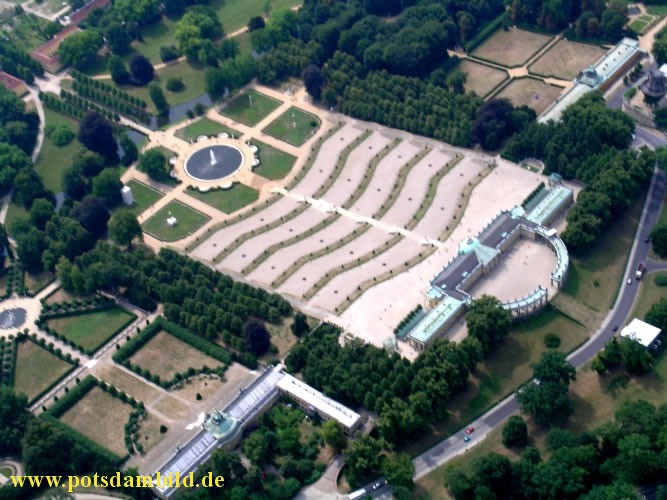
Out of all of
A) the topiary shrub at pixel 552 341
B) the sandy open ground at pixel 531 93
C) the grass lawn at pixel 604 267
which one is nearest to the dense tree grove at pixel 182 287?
the topiary shrub at pixel 552 341

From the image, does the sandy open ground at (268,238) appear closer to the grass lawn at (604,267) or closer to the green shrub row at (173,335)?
the green shrub row at (173,335)

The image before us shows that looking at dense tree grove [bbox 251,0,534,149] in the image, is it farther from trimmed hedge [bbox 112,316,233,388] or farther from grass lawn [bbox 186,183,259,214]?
trimmed hedge [bbox 112,316,233,388]

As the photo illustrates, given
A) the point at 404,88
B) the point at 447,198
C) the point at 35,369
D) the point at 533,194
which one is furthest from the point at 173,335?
the point at 404,88

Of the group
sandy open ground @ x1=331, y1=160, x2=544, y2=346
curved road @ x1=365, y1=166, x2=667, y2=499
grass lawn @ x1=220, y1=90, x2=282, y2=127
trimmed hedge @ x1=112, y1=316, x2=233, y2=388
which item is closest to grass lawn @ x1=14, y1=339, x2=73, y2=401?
trimmed hedge @ x1=112, y1=316, x2=233, y2=388

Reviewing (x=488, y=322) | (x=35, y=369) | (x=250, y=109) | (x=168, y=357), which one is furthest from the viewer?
(x=250, y=109)

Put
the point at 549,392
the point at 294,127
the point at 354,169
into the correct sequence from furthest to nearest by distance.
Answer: the point at 294,127
the point at 354,169
the point at 549,392

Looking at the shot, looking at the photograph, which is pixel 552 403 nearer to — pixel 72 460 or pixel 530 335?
A: pixel 530 335

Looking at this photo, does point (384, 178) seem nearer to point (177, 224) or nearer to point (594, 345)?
point (177, 224)
